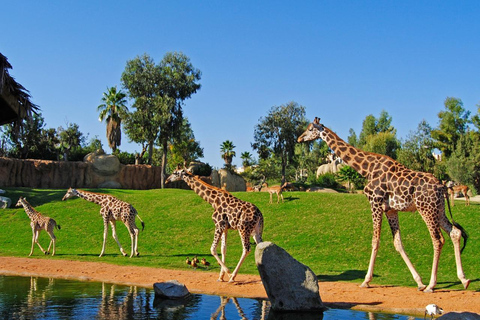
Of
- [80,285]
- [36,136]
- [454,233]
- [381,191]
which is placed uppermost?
[36,136]

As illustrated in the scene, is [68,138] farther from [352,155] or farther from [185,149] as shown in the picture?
[352,155]

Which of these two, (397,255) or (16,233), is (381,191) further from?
(16,233)

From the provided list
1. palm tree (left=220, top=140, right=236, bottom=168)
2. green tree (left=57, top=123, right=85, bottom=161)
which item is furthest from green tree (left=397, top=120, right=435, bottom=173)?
green tree (left=57, top=123, right=85, bottom=161)

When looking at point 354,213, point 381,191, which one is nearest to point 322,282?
point 381,191

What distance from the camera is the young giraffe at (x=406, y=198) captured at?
13.0 metres

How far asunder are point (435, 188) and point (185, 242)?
13.7 m

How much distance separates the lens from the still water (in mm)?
10711

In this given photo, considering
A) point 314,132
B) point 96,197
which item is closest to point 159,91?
point 96,197

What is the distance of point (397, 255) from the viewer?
19.4 m

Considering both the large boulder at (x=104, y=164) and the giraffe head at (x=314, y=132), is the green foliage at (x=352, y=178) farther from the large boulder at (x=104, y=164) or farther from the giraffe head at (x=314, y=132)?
the giraffe head at (x=314, y=132)

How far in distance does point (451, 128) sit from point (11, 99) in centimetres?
6145

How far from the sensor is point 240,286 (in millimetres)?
14414

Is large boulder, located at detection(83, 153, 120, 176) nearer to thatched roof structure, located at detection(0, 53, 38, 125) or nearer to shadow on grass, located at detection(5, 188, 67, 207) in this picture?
shadow on grass, located at detection(5, 188, 67, 207)

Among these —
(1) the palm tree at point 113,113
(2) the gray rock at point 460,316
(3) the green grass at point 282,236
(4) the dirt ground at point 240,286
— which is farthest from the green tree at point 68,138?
(2) the gray rock at point 460,316
